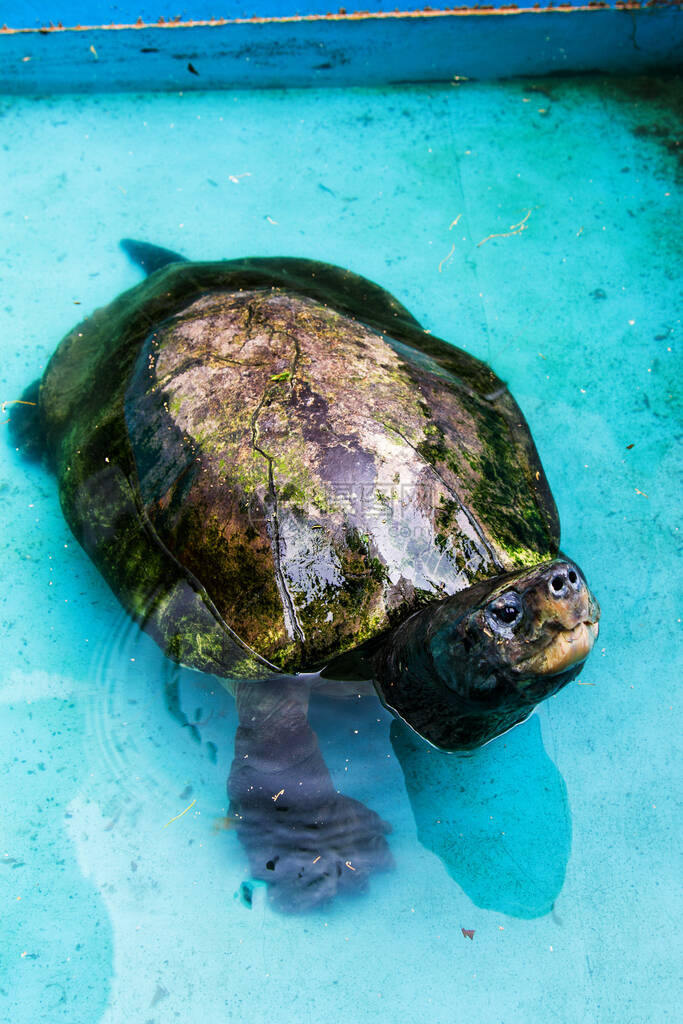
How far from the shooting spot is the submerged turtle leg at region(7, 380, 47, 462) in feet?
13.4

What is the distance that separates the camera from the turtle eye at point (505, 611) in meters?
2.16

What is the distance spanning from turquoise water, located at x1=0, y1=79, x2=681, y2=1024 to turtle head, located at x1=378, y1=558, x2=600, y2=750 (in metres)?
0.69

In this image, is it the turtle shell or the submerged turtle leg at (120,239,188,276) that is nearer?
the turtle shell

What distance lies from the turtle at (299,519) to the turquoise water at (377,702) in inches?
9.4

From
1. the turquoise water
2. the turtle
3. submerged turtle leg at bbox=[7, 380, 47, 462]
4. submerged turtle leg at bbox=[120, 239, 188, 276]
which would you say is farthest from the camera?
submerged turtle leg at bbox=[120, 239, 188, 276]

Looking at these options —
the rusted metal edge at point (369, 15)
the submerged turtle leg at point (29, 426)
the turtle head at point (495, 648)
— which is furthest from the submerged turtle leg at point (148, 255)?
the turtle head at point (495, 648)

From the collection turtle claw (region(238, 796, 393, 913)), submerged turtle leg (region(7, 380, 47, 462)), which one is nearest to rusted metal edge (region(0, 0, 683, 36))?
submerged turtle leg (region(7, 380, 47, 462))

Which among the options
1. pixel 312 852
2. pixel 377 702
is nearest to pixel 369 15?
pixel 377 702

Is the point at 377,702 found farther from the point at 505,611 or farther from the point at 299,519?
the point at 505,611

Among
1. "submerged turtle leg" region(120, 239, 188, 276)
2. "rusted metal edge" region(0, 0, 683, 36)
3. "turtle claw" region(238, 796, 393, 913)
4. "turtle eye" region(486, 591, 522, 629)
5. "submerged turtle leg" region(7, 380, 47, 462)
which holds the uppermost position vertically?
"rusted metal edge" region(0, 0, 683, 36)

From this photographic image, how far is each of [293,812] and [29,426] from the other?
97.8 inches

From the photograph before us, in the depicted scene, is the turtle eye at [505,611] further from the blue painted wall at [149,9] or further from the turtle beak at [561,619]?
the blue painted wall at [149,9]

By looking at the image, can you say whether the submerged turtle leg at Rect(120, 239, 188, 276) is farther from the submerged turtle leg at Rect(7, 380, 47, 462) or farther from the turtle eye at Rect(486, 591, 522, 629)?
the turtle eye at Rect(486, 591, 522, 629)

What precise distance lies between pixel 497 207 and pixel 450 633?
3.48 metres
